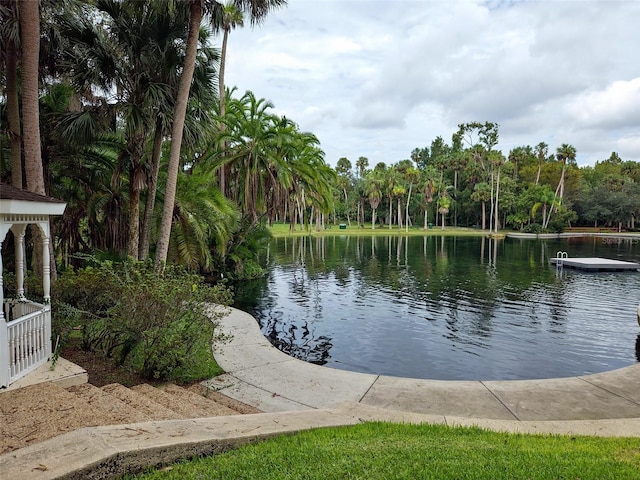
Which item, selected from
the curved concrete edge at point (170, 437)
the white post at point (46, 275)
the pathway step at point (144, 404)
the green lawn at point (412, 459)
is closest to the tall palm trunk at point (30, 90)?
the white post at point (46, 275)

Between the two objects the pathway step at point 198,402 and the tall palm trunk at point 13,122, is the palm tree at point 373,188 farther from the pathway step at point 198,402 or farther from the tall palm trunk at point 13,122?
the pathway step at point 198,402

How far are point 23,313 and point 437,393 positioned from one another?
22.6ft

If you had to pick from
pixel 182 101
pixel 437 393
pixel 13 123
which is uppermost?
pixel 182 101

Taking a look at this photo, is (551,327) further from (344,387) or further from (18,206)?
(18,206)

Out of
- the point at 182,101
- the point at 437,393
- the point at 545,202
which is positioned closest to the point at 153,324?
the point at 437,393

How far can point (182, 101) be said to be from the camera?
11305 mm

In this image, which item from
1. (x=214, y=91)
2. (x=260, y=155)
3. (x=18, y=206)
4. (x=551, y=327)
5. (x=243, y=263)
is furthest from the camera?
(x=243, y=263)

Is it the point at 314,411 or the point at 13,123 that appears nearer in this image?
the point at 314,411

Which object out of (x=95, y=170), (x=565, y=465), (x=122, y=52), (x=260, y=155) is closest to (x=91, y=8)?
(x=122, y=52)

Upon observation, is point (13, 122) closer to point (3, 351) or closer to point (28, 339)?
point (28, 339)

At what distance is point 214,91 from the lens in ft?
47.1

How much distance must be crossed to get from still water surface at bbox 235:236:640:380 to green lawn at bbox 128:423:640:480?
455 cm

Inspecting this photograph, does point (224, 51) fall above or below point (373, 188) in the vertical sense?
above

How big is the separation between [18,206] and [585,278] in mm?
25164
